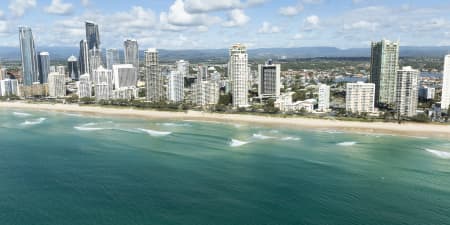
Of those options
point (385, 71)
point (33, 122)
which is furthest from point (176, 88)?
point (385, 71)

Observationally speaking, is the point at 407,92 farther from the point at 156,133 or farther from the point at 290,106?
the point at 156,133

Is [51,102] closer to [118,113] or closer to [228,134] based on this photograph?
[118,113]

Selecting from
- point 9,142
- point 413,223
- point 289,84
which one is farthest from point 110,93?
point 413,223

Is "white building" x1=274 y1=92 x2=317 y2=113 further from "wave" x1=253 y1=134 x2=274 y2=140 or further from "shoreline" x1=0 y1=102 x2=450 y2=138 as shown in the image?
"wave" x1=253 y1=134 x2=274 y2=140

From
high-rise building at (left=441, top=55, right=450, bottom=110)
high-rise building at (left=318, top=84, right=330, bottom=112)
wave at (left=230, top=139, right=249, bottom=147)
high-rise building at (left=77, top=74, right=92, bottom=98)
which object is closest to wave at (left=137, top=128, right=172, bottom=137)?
wave at (left=230, top=139, right=249, bottom=147)

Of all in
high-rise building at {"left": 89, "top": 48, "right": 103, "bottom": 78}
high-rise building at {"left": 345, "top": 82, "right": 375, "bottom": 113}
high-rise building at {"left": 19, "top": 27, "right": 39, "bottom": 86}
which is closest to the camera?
high-rise building at {"left": 345, "top": 82, "right": 375, "bottom": 113}

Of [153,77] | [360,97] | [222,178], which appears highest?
[153,77]
